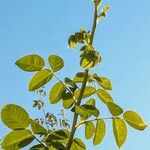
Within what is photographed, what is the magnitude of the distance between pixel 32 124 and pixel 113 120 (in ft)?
1.70

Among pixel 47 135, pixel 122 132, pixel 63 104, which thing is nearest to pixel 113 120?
pixel 122 132

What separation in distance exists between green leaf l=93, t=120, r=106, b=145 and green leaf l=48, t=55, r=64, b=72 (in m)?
0.37

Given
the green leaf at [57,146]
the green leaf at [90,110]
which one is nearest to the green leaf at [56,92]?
the green leaf at [90,110]

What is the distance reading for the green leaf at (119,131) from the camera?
7.27ft

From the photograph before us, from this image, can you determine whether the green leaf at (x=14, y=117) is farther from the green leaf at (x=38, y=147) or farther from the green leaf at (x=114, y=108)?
the green leaf at (x=114, y=108)

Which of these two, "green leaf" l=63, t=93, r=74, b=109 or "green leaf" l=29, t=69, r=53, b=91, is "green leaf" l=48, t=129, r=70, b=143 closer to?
"green leaf" l=63, t=93, r=74, b=109

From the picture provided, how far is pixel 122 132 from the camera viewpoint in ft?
7.49

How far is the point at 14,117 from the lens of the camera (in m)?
2.01

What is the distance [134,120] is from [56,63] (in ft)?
1.75

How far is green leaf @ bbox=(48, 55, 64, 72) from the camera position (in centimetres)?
237

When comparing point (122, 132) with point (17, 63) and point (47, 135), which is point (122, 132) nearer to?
point (47, 135)

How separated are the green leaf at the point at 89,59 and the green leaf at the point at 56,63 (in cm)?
24

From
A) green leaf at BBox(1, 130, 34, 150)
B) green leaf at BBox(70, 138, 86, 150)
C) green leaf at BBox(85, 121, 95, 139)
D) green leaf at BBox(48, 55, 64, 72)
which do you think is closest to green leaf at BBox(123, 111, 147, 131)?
green leaf at BBox(85, 121, 95, 139)

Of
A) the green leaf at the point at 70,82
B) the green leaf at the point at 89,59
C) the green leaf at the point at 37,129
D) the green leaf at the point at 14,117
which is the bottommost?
the green leaf at the point at 37,129
